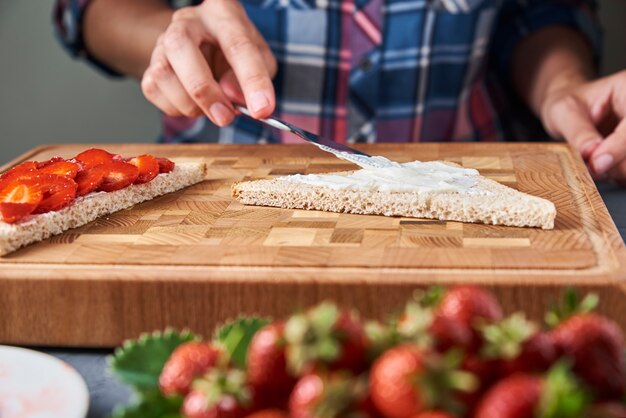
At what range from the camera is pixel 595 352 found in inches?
26.5

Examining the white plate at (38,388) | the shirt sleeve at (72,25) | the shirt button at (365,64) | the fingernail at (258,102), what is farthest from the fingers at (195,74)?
the white plate at (38,388)

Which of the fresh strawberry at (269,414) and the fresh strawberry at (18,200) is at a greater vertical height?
the fresh strawberry at (18,200)

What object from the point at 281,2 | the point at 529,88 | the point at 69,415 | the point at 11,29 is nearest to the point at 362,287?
the point at 69,415

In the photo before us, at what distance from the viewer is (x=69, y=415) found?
2.70 feet

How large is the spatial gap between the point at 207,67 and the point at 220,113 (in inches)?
3.9

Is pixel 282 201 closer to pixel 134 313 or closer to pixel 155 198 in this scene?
pixel 155 198

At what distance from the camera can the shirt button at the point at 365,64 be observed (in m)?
2.27

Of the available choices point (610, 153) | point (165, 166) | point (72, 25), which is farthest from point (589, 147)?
point (72, 25)

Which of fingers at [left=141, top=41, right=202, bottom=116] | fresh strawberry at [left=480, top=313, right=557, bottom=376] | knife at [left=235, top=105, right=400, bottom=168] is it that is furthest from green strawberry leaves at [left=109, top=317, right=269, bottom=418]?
fingers at [left=141, top=41, right=202, bottom=116]

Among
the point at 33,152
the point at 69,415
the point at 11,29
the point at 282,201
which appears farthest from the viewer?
the point at 11,29

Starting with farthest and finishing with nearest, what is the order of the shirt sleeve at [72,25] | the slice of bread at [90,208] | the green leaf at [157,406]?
the shirt sleeve at [72,25] < the slice of bread at [90,208] < the green leaf at [157,406]

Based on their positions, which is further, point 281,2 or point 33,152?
point 281,2

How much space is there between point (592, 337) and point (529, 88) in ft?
6.20

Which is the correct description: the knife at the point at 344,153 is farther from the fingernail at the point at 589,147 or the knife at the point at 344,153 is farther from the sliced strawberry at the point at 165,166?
the fingernail at the point at 589,147
